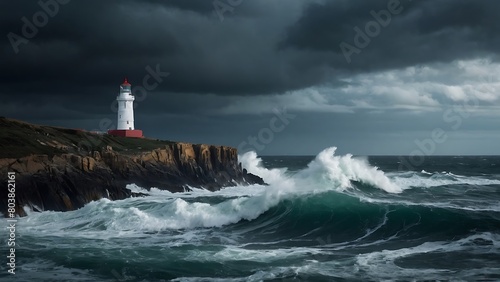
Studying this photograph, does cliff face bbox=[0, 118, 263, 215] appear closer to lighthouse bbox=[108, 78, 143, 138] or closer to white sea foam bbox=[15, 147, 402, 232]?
white sea foam bbox=[15, 147, 402, 232]

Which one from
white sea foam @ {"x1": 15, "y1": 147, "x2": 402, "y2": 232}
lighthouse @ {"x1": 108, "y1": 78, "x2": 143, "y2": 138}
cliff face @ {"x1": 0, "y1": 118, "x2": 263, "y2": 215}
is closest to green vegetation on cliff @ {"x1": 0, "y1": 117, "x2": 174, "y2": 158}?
cliff face @ {"x1": 0, "y1": 118, "x2": 263, "y2": 215}

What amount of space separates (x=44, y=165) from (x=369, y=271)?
69.0 feet

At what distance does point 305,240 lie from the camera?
732 inches

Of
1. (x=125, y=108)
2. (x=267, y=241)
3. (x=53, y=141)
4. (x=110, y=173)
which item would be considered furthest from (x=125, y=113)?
(x=267, y=241)

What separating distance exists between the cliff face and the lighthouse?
A: 5.50m

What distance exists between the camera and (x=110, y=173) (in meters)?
33.2

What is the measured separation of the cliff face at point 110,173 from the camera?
2641 centimetres

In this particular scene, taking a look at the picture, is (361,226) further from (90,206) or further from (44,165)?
(44,165)

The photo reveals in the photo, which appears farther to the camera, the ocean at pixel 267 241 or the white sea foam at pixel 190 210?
the white sea foam at pixel 190 210

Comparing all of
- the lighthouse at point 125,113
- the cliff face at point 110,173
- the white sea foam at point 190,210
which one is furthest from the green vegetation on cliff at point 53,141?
the white sea foam at point 190,210

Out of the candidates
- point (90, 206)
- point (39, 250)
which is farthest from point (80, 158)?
point (39, 250)

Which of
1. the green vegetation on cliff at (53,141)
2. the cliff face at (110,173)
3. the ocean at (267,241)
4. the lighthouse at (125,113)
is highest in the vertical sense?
the lighthouse at (125,113)

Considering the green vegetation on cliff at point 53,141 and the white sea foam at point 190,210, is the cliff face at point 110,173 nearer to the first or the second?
the green vegetation on cliff at point 53,141

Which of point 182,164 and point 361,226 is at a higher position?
point 182,164
